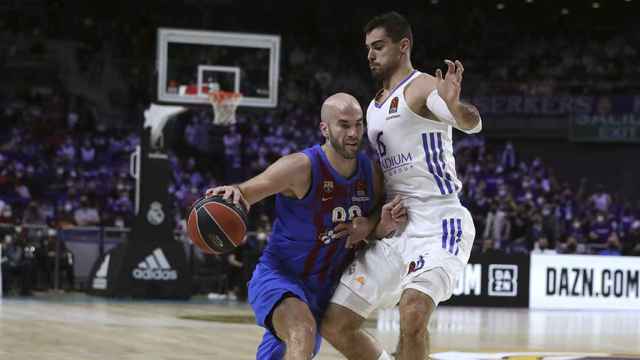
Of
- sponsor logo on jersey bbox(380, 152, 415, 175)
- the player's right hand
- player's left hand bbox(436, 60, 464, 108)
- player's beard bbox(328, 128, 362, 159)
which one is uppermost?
player's left hand bbox(436, 60, 464, 108)

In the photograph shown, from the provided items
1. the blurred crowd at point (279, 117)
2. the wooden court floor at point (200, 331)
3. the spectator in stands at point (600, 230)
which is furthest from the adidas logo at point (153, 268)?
the spectator in stands at point (600, 230)

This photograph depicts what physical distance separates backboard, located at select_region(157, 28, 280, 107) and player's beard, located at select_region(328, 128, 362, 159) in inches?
446

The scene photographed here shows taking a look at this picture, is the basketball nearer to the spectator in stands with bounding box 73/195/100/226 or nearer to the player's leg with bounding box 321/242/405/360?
the player's leg with bounding box 321/242/405/360

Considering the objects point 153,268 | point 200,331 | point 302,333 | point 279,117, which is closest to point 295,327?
point 302,333

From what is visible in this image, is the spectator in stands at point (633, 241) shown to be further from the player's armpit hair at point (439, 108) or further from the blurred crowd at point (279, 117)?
the player's armpit hair at point (439, 108)

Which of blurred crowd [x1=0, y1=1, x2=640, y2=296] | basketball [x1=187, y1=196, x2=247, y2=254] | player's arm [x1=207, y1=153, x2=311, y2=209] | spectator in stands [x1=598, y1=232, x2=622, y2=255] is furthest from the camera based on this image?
blurred crowd [x1=0, y1=1, x2=640, y2=296]

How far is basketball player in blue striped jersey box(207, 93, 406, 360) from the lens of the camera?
19.1ft

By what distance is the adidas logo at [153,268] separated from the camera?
1659 centimetres

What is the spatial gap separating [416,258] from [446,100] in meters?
0.88

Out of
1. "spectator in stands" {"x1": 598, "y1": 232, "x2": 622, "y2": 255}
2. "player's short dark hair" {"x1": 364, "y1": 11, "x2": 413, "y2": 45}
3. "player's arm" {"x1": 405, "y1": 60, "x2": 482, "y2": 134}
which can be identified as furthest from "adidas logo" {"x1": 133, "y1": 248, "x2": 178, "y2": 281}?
"player's arm" {"x1": 405, "y1": 60, "x2": 482, "y2": 134}

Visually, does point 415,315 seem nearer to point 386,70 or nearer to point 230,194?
point 230,194

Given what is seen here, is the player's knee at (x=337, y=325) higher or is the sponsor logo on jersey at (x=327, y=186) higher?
the sponsor logo on jersey at (x=327, y=186)

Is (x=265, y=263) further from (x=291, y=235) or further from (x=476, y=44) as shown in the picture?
(x=476, y=44)

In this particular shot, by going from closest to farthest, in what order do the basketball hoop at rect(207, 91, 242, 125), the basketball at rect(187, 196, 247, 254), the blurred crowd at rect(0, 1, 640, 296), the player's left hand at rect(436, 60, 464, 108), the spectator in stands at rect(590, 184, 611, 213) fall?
the basketball at rect(187, 196, 247, 254), the player's left hand at rect(436, 60, 464, 108), the basketball hoop at rect(207, 91, 242, 125), the blurred crowd at rect(0, 1, 640, 296), the spectator in stands at rect(590, 184, 611, 213)
